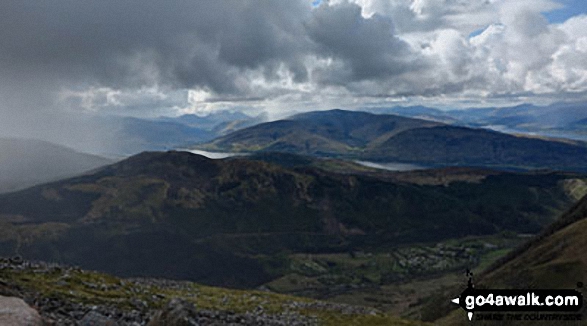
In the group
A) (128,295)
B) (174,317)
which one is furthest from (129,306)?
(174,317)

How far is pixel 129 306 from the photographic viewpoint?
53438mm

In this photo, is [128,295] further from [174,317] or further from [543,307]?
[543,307]

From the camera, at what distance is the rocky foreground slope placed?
39.2 meters

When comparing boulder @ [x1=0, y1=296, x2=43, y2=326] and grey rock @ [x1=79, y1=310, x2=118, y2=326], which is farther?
grey rock @ [x1=79, y1=310, x2=118, y2=326]

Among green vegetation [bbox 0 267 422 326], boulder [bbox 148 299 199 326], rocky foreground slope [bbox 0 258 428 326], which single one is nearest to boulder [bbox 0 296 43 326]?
rocky foreground slope [bbox 0 258 428 326]

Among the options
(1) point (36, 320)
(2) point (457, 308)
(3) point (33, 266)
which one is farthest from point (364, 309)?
(2) point (457, 308)

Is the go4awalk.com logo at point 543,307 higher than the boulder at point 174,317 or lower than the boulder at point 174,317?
lower

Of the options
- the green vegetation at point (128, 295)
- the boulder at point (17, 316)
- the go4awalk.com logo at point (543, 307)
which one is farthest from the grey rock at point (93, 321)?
the go4awalk.com logo at point (543, 307)

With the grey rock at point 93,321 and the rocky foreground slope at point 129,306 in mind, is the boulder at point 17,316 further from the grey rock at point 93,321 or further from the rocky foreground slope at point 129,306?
the grey rock at point 93,321

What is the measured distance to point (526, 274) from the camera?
7269 inches

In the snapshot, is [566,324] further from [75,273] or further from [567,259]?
[75,273]

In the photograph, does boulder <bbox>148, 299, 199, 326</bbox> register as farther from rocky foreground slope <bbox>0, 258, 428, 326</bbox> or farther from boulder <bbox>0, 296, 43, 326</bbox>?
boulder <bbox>0, 296, 43, 326</bbox>

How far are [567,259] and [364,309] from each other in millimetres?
134971

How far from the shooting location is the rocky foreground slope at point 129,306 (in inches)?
1542
